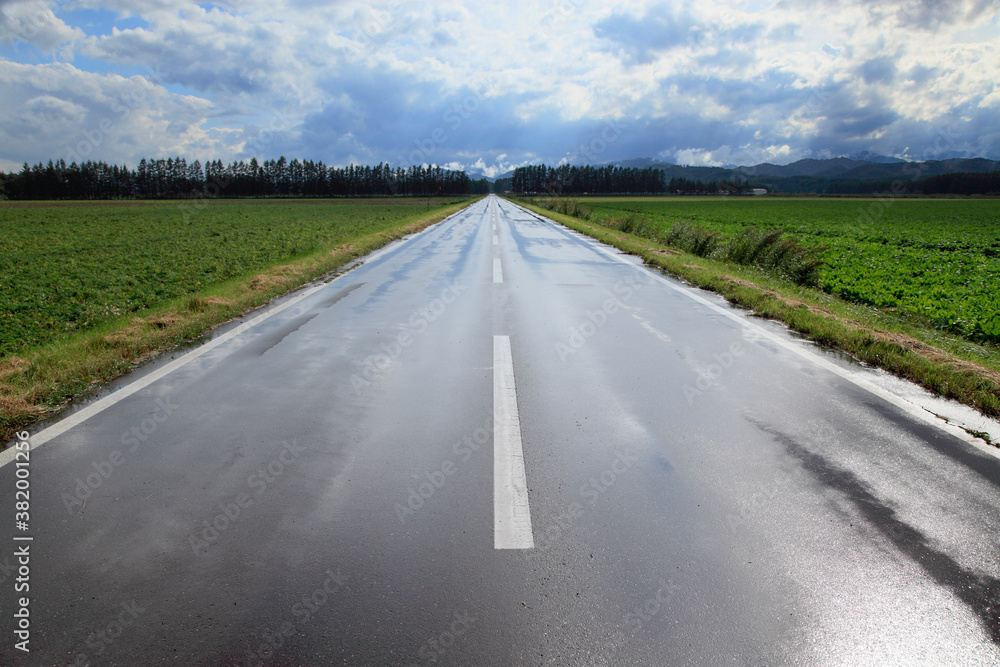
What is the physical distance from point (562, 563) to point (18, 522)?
3.02 m

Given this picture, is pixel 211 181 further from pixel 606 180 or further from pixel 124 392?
pixel 124 392

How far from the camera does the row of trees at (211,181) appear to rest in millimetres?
102438

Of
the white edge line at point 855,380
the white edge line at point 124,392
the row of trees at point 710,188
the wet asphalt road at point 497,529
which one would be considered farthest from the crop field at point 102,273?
the row of trees at point 710,188

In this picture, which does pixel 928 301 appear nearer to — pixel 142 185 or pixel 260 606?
pixel 260 606

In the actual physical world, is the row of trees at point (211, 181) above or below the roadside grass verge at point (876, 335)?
above

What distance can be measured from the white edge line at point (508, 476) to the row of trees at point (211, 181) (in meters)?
122

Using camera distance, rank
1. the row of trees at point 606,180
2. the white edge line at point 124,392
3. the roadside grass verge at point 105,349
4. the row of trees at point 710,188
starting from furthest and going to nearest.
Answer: the row of trees at point 606,180 < the row of trees at point 710,188 < the roadside grass verge at point 105,349 < the white edge line at point 124,392

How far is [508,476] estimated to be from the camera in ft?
11.2

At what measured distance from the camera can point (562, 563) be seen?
261cm

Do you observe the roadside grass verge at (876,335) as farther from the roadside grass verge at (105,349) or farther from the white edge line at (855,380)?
the roadside grass verge at (105,349)

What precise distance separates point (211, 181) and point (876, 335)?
151 meters

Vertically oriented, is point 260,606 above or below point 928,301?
below

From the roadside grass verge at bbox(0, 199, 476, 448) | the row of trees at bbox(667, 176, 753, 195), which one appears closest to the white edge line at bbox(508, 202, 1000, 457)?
the roadside grass verge at bbox(0, 199, 476, 448)

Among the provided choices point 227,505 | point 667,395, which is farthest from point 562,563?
point 667,395
